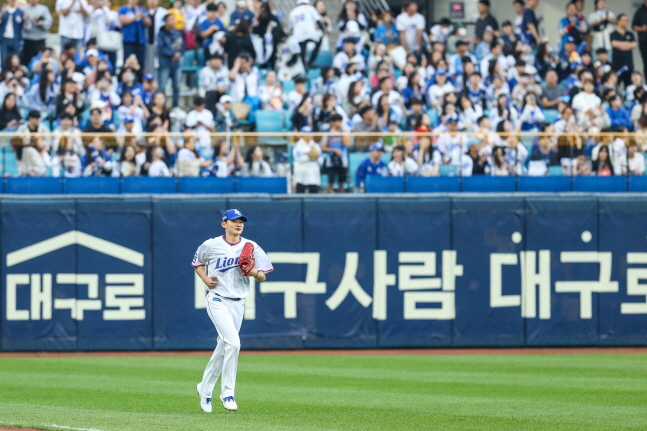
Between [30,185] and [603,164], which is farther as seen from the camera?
[603,164]

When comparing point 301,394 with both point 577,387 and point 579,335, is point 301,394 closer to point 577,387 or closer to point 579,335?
point 577,387

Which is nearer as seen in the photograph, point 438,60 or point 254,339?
point 254,339

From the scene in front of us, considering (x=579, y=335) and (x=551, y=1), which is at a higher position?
(x=551, y=1)

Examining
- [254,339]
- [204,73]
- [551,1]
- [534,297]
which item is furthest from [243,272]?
[551,1]

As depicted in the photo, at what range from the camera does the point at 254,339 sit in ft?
57.8

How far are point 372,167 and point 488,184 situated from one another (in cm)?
205

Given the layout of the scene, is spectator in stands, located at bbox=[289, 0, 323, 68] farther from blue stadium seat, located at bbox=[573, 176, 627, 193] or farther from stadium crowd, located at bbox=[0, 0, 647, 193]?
blue stadium seat, located at bbox=[573, 176, 627, 193]

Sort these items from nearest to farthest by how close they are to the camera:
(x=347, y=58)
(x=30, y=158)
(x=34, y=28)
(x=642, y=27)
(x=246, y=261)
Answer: (x=246, y=261)
(x=30, y=158)
(x=34, y=28)
(x=347, y=58)
(x=642, y=27)

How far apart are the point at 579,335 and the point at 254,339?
5.62m

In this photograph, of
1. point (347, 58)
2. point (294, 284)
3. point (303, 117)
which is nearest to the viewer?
point (294, 284)

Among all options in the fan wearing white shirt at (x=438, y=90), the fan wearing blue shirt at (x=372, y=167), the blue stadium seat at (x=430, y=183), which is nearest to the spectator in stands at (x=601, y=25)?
the fan wearing white shirt at (x=438, y=90)

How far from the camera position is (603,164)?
18.0m

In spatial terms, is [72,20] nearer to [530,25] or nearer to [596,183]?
[530,25]

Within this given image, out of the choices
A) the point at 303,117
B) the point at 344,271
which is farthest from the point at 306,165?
the point at 344,271
